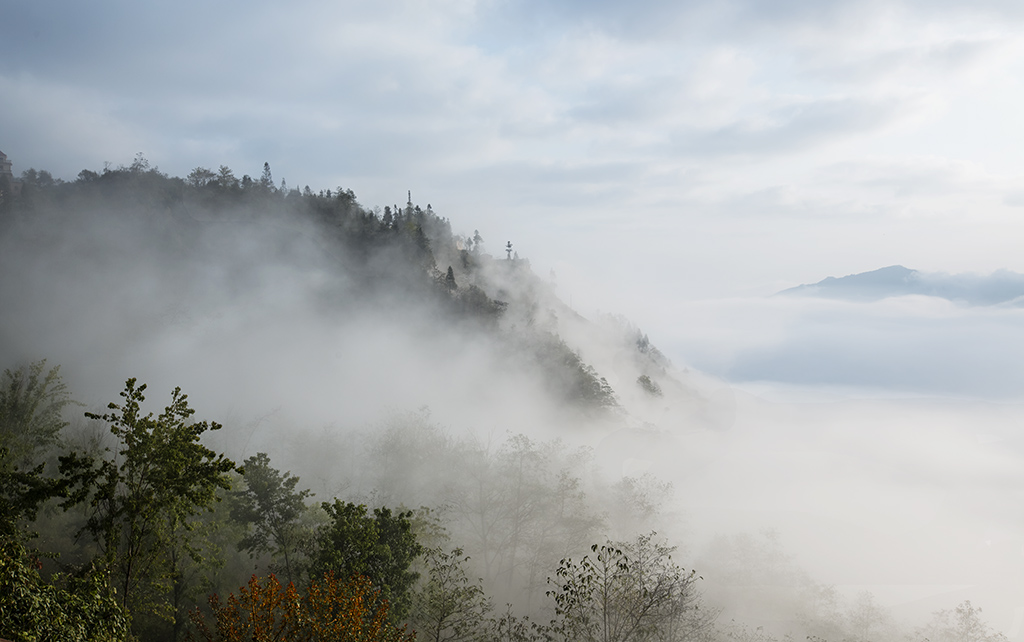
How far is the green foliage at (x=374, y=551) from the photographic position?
2647cm

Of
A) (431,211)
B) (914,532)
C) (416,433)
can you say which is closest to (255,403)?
(416,433)

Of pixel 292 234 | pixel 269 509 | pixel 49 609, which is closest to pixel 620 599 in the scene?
pixel 269 509

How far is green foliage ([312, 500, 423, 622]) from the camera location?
26469mm

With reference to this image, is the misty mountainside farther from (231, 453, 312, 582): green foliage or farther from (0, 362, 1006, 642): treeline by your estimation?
(231, 453, 312, 582): green foliage

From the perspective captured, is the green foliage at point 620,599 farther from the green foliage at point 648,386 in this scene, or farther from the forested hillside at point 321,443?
the green foliage at point 648,386

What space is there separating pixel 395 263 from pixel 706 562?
9710 cm

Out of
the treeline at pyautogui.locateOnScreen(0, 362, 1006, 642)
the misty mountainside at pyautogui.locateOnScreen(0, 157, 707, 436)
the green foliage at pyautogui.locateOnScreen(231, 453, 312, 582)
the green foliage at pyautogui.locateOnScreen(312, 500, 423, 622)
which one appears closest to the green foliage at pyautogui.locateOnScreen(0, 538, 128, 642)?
the treeline at pyautogui.locateOnScreen(0, 362, 1006, 642)

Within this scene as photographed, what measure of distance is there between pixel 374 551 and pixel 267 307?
120527 millimetres

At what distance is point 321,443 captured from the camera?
73.4m

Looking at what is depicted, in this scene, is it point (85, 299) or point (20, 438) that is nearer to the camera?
point (20, 438)

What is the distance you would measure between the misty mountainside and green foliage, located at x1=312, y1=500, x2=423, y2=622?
250ft

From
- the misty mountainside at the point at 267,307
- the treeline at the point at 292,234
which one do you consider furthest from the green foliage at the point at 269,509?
the treeline at the point at 292,234

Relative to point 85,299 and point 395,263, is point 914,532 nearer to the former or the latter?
point 395,263

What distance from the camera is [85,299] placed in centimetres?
12075
